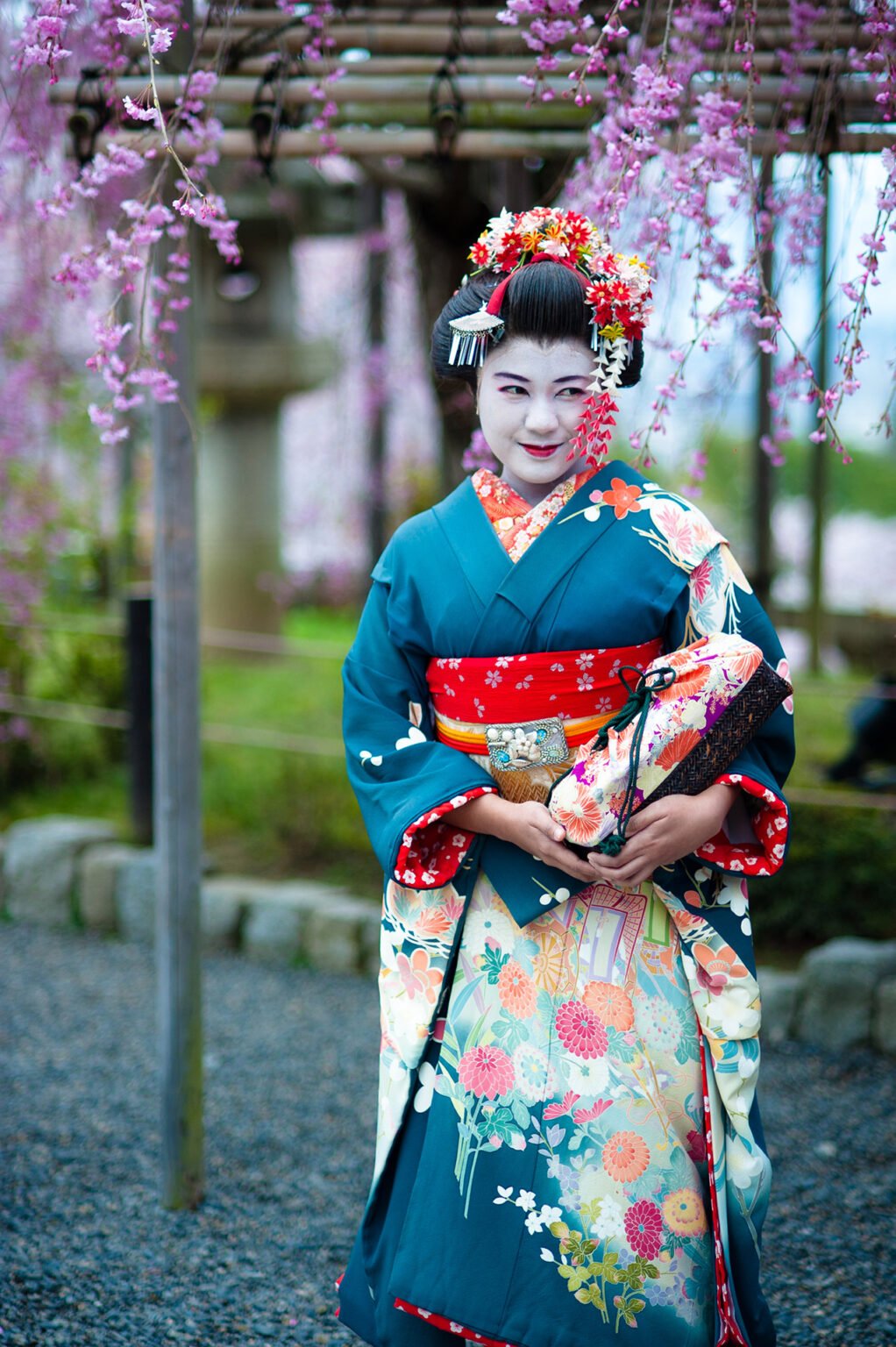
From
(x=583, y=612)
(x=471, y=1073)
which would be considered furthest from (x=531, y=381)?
(x=471, y=1073)

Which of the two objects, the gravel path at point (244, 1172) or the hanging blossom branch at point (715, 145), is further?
the gravel path at point (244, 1172)

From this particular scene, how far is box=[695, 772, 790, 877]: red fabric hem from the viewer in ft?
5.96

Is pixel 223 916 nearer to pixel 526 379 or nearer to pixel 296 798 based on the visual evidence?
→ pixel 296 798

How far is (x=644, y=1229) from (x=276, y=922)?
2.85m

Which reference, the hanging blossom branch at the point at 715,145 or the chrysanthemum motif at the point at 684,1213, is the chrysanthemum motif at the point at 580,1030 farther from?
the hanging blossom branch at the point at 715,145

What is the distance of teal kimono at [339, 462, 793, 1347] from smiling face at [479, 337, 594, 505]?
0.28ft

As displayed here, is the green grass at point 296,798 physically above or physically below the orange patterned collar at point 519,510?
below

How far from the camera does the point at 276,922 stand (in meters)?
4.50

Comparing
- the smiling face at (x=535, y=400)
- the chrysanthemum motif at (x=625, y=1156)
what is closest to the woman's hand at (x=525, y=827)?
the chrysanthemum motif at (x=625, y=1156)

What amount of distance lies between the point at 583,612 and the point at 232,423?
29.1 ft

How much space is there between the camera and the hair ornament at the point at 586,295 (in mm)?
1863

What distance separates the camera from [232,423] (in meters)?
10.3

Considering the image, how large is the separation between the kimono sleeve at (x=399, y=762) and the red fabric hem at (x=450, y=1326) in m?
0.62

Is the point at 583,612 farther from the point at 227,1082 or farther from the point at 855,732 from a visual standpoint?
the point at 855,732
